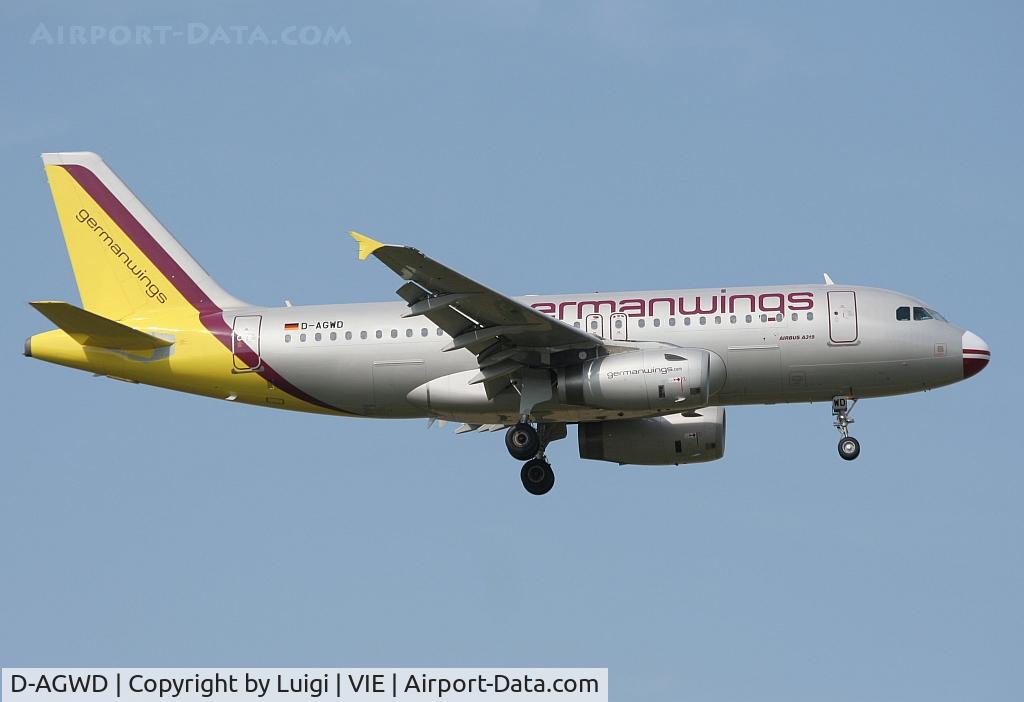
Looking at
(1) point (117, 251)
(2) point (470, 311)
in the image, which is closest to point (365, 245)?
(2) point (470, 311)

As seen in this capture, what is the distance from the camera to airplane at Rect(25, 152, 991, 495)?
4381 cm

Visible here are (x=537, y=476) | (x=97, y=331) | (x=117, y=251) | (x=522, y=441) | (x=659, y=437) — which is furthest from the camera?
(x=117, y=251)

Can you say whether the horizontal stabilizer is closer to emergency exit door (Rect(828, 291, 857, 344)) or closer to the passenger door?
the passenger door

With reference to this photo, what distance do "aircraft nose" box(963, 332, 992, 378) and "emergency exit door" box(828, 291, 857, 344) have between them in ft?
9.94

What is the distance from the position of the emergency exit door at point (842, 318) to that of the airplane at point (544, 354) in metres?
0.05

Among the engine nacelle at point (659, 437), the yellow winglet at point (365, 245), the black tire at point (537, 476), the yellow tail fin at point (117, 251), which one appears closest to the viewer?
the yellow winglet at point (365, 245)

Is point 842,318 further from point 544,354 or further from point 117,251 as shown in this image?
point 117,251

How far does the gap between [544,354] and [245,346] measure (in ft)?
26.5

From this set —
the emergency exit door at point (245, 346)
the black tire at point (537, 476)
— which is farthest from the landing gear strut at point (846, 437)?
the emergency exit door at point (245, 346)

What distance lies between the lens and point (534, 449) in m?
46.9

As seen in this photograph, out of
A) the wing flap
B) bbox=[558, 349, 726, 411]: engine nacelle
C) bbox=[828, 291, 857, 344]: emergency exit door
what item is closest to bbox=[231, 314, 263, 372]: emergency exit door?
the wing flap

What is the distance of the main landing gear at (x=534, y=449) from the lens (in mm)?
46656

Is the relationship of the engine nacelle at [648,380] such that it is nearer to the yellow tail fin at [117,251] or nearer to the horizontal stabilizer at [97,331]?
the yellow tail fin at [117,251]

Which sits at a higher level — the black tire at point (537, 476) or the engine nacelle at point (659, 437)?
the engine nacelle at point (659, 437)
